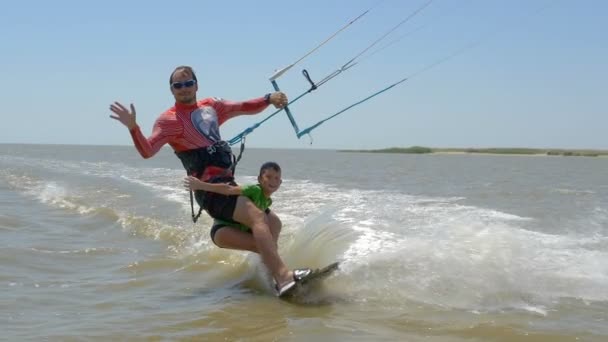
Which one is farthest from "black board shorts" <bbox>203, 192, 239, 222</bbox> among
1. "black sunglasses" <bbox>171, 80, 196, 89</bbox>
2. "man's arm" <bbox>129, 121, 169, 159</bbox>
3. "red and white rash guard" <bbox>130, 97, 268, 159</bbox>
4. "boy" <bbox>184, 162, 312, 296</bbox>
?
"black sunglasses" <bbox>171, 80, 196, 89</bbox>

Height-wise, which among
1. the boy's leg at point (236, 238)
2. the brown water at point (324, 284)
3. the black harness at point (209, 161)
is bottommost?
the brown water at point (324, 284)

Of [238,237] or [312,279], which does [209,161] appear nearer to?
[238,237]

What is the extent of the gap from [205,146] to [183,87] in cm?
52

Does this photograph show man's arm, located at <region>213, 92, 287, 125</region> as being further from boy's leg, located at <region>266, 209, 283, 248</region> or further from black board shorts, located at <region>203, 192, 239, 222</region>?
boy's leg, located at <region>266, 209, 283, 248</region>

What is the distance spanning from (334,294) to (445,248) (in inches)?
56.7

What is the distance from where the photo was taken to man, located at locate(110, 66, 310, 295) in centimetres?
554

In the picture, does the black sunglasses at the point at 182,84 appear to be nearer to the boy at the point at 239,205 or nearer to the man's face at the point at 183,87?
the man's face at the point at 183,87

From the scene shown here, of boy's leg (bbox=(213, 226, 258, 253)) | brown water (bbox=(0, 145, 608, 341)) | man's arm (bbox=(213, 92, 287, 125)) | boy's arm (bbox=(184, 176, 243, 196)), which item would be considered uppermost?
man's arm (bbox=(213, 92, 287, 125))

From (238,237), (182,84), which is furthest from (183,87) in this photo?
(238,237)

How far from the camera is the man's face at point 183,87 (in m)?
5.73

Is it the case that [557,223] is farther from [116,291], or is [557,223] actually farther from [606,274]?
[116,291]

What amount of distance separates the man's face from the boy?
0.67 metres

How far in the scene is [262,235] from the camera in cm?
559

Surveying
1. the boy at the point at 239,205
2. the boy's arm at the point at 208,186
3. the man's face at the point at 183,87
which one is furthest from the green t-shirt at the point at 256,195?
the man's face at the point at 183,87
